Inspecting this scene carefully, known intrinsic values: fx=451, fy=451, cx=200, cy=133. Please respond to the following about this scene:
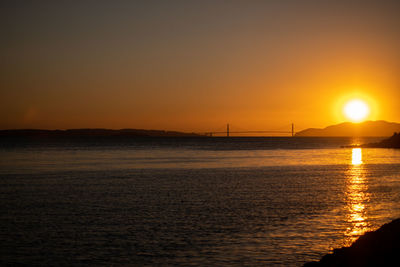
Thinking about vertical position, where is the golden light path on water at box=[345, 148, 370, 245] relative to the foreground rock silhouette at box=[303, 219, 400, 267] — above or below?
below

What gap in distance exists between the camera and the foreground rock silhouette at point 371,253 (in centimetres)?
1288

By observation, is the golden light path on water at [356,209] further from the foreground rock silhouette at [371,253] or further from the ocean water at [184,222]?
the foreground rock silhouette at [371,253]

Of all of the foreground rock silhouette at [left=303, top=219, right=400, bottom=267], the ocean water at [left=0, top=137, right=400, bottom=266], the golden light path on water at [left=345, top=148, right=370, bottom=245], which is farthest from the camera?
the golden light path on water at [left=345, top=148, right=370, bottom=245]

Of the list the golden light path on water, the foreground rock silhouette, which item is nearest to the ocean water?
the golden light path on water

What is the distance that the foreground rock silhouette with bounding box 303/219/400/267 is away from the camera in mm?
12883

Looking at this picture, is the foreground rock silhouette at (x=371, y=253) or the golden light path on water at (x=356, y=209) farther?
the golden light path on water at (x=356, y=209)

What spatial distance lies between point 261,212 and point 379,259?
11971mm

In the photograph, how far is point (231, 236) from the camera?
19.0m

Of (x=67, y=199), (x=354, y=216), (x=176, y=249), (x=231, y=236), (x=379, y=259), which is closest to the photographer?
(x=379, y=259)

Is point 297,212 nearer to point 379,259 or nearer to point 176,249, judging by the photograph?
point 176,249

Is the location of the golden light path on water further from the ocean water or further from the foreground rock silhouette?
the foreground rock silhouette

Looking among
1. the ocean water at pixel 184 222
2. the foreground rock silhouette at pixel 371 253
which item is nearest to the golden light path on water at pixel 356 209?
the ocean water at pixel 184 222

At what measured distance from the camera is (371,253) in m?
13.6

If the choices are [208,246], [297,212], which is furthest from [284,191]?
[208,246]
